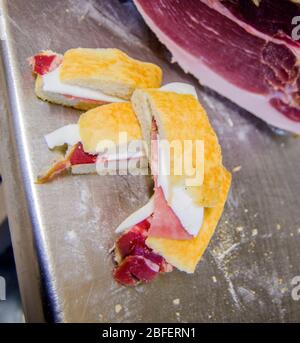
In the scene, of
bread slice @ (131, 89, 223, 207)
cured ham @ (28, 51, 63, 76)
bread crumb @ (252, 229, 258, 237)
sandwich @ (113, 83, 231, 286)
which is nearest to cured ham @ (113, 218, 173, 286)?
sandwich @ (113, 83, 231, 286)

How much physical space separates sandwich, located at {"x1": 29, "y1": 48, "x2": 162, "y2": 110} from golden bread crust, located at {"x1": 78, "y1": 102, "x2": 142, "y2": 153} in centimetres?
4

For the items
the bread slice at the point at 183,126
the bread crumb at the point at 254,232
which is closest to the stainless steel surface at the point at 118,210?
the bread crumb at the point at 254,232

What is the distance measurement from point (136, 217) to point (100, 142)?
0.17m

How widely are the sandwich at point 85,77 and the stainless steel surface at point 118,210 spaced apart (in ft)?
0.11

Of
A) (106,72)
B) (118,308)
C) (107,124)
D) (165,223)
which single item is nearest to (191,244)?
(165,223)

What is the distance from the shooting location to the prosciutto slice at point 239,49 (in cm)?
134

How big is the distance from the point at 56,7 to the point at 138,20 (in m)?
0.20

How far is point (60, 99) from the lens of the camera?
1133 mm

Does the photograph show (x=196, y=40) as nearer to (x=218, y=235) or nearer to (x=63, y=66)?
(x=63, y=66)

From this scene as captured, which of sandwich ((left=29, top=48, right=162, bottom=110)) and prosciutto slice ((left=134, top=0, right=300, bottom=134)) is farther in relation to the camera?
prosciutto slice ((left=134, top=0, right=300, bottom=134))

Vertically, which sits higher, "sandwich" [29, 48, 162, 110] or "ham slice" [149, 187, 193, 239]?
"sandwich" [29, 48, 162, 110]

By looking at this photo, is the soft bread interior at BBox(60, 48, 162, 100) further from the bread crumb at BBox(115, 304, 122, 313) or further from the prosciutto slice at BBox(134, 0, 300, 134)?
the bread crumb at BBox(115, 304, 122, 313)

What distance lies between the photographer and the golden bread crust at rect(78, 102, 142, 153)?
108 centimetres
